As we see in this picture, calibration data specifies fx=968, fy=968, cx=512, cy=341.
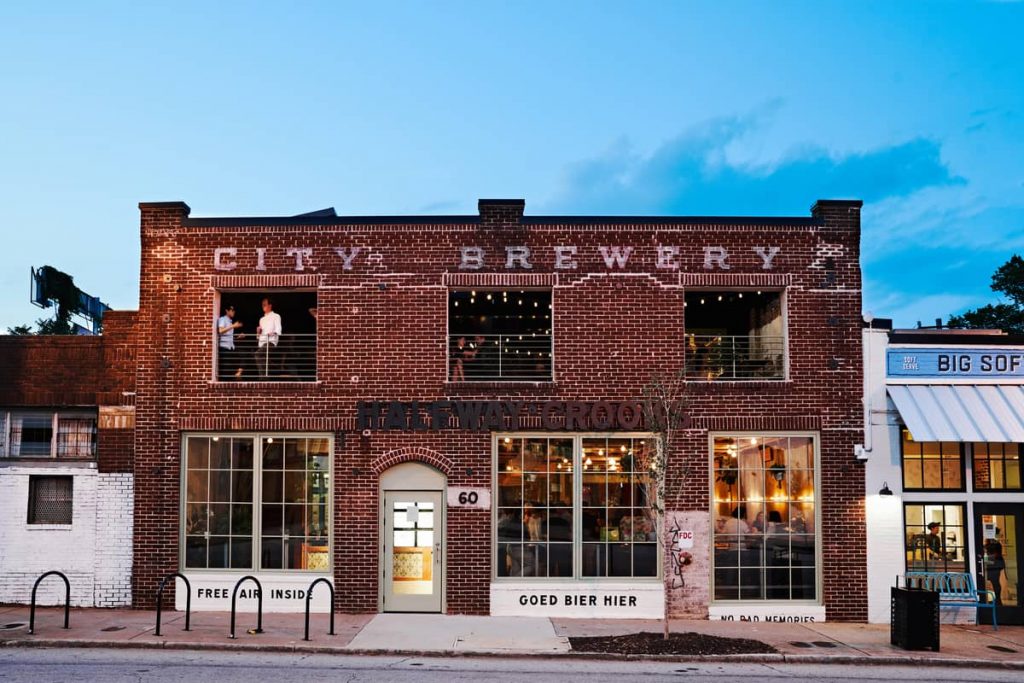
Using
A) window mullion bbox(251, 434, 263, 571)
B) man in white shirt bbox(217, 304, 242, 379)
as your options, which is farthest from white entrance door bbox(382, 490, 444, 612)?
man in white shirt bbox(217, 304, 242, 379)

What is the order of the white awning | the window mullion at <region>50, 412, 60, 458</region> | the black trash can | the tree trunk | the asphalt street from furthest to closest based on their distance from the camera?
the window mullion at <region>50, 412, 60, 458</region>
the white awning
the tree trunk
the black trash can
the asphalt street

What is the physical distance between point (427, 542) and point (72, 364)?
23.4ft

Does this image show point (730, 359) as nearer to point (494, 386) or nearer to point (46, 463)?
point (494, 386)

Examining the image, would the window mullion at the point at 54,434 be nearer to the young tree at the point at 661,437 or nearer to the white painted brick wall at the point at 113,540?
the white painted brick wall at the point at 113,540

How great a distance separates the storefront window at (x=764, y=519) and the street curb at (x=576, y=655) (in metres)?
3.13

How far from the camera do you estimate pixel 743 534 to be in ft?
55.2

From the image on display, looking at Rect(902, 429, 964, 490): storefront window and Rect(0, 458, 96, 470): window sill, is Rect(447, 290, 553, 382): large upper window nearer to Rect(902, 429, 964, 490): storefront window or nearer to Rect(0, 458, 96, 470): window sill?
Rect(902, 429, 964, 490): storefront window

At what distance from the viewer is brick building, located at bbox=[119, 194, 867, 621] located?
54.9 ft

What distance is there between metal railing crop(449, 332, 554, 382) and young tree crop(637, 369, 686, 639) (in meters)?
1.93

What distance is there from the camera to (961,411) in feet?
54.7

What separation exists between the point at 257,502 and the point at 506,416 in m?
4.62

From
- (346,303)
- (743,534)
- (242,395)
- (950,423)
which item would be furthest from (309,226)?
(950,423)

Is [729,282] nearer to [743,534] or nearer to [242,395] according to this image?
[743,534]

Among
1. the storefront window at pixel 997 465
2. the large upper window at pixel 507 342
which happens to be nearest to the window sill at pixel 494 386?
the large upper window at pixel 507 342
